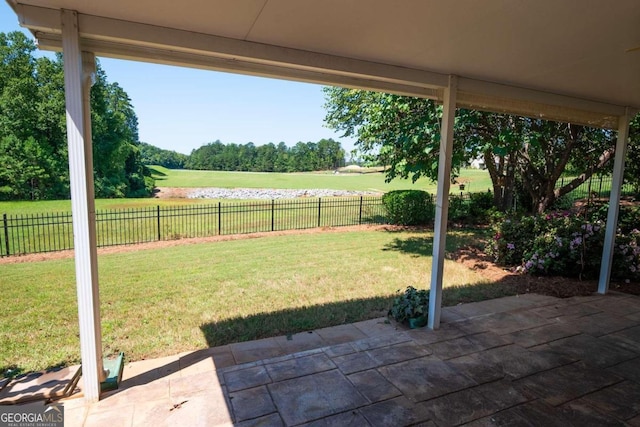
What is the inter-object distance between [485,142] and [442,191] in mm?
3032

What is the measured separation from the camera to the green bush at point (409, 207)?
10.5m

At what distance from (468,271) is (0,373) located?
18.7 ft

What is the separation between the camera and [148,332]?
327 centimetres

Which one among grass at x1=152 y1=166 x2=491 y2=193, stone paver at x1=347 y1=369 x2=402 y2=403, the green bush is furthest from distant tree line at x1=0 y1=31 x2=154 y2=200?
stone paver at x1=347 y1=369 x2=402 y2=403

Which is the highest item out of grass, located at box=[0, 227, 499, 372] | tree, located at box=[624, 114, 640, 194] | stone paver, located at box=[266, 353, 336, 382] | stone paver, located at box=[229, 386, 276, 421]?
tree, located at box=[624, 114, 640, 194]

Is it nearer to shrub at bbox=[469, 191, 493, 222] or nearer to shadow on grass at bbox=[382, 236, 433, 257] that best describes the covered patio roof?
shadow on grass at bbox=[382, 236, 433, 257]

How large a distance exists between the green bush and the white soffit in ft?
24.7

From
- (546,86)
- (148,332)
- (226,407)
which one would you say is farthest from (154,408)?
(546,86)

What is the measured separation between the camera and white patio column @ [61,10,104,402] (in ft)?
6.15

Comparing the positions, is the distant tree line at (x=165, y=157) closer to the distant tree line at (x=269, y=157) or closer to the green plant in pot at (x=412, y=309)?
the distant tree line at (x=269, y=157)

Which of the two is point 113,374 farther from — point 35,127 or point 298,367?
point 35,127

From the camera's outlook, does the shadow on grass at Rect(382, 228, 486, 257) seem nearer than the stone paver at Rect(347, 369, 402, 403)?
No

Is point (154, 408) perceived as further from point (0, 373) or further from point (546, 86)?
point (546, 86)

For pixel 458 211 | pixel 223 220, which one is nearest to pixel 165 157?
pixel 223 220
